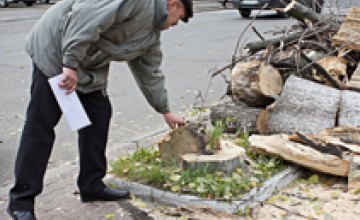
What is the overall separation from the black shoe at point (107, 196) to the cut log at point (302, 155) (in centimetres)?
108

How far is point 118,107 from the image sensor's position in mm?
6465

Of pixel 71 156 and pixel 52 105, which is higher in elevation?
pixel 52 105

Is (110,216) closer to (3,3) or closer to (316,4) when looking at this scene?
(316,4)

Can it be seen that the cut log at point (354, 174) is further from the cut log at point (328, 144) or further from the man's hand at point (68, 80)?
the man's hand at point (68, 80)

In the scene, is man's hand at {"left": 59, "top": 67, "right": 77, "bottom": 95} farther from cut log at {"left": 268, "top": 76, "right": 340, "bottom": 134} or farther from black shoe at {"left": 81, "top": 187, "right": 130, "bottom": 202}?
cut log at {"left": 268, "top": 76, "right": 340, "bottom": 134}

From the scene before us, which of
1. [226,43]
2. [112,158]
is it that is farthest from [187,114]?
[226,43]

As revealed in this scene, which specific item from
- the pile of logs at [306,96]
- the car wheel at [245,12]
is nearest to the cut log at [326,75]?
the pile of logs at [306,96]

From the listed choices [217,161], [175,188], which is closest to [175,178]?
[175,188]

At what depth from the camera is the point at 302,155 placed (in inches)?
151

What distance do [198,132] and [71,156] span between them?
145 centimetres

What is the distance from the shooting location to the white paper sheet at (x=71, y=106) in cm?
297

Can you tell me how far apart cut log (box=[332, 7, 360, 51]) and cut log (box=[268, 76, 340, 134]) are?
69cm

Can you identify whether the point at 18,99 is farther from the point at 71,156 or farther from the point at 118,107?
the point at 71,156

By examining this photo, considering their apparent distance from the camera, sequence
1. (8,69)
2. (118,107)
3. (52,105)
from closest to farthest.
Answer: (52,105) → (118,107) → (8,69)
